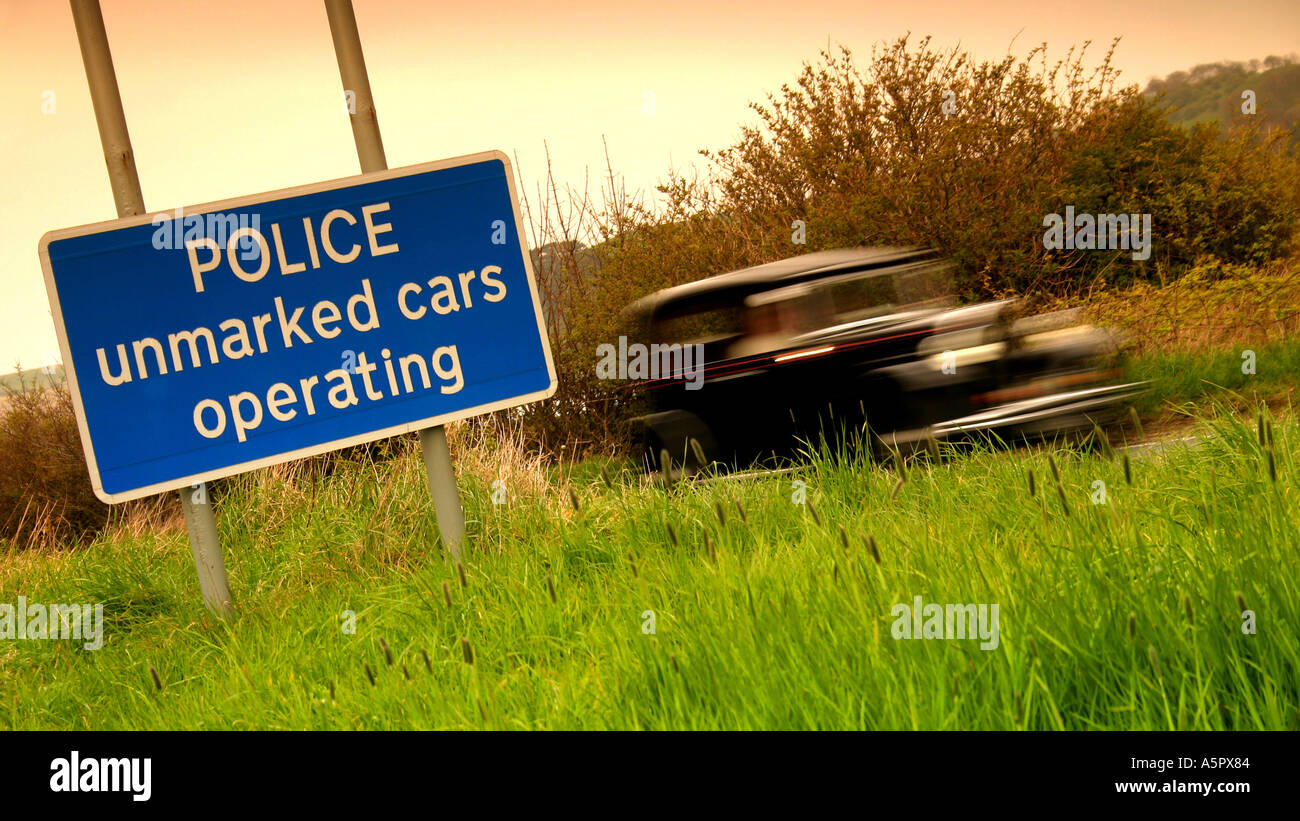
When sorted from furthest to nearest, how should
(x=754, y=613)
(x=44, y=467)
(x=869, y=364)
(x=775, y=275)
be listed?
(x=44, y=467)
(x=775, y=275)
(x=869, y=364)
(x=754, y=613)

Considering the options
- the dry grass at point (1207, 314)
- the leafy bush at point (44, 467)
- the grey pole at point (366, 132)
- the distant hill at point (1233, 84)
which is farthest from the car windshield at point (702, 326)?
the distant hill at point (1233, 84)

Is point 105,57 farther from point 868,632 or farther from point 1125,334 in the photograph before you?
point 1125,334

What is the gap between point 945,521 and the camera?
3666 millimetres

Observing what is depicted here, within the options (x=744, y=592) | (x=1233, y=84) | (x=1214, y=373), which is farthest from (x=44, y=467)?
(x=1233, y=84)

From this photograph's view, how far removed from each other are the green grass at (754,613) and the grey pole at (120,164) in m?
0.32

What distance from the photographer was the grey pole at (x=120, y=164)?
4770mm

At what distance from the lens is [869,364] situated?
6113 millimetres

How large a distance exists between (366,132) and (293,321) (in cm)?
108

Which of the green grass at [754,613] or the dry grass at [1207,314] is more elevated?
the green grass at [754,613]

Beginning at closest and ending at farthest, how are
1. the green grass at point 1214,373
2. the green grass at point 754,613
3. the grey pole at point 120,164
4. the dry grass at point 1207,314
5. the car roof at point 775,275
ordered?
the green grass at point 754,613 < the grey pole at point 120,164 < the car roof at point 775,275 < the green grass at point 1214,373 < the dry grass at point 1207,314

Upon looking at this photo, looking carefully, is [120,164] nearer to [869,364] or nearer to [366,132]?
[366,132]

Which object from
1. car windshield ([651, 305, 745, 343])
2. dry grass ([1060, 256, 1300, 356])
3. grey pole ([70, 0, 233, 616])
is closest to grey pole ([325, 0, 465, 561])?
grey pole ([70, 0, 233, 616])

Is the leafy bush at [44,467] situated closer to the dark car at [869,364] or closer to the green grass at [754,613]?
the green grass at [754,613]
